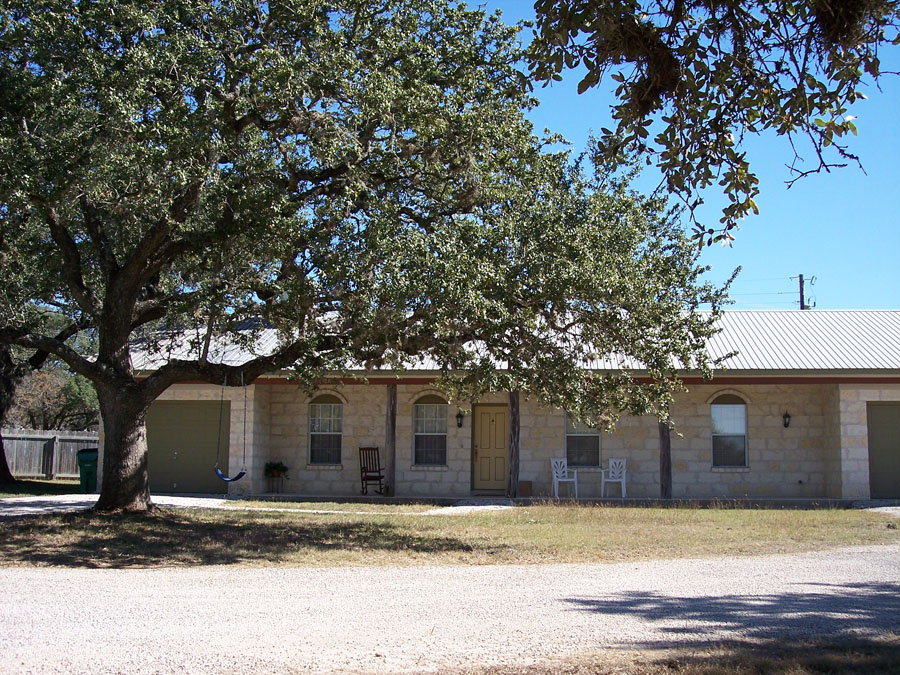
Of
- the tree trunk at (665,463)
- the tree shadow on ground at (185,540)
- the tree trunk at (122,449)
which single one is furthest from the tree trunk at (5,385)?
the tree trunk at (665,463)

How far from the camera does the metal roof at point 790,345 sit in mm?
18703

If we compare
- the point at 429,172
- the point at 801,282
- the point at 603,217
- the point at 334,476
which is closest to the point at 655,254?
the point at 603,217

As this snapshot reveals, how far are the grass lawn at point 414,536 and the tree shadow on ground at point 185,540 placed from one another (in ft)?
0.05

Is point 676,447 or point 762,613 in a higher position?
point 676,447

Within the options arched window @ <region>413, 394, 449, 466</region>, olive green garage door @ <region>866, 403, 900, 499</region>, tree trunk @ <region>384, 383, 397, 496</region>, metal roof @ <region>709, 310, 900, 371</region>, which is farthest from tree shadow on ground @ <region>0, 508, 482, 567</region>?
olive green garage door @ <region>866, 403, 900, 499</region>

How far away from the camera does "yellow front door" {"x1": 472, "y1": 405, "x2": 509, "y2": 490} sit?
834 inches

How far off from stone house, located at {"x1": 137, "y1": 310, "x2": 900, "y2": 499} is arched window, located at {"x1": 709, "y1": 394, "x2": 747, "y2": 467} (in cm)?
2

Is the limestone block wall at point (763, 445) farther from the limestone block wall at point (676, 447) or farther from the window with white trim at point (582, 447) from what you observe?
the window with white trim at point (582, 447)

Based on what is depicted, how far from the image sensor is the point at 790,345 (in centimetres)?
2025

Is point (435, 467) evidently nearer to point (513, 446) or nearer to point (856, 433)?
point (513, 446)

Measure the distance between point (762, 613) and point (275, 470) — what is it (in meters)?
15.0

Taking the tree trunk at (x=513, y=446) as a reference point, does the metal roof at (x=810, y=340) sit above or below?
above

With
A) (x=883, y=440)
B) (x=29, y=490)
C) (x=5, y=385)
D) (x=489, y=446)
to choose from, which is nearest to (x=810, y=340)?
(x=883, y=440)

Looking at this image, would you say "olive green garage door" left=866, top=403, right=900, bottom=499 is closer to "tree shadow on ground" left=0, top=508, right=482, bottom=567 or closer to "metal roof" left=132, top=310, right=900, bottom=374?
"metal roof" left=132, top=310, right=900, bottom=374
